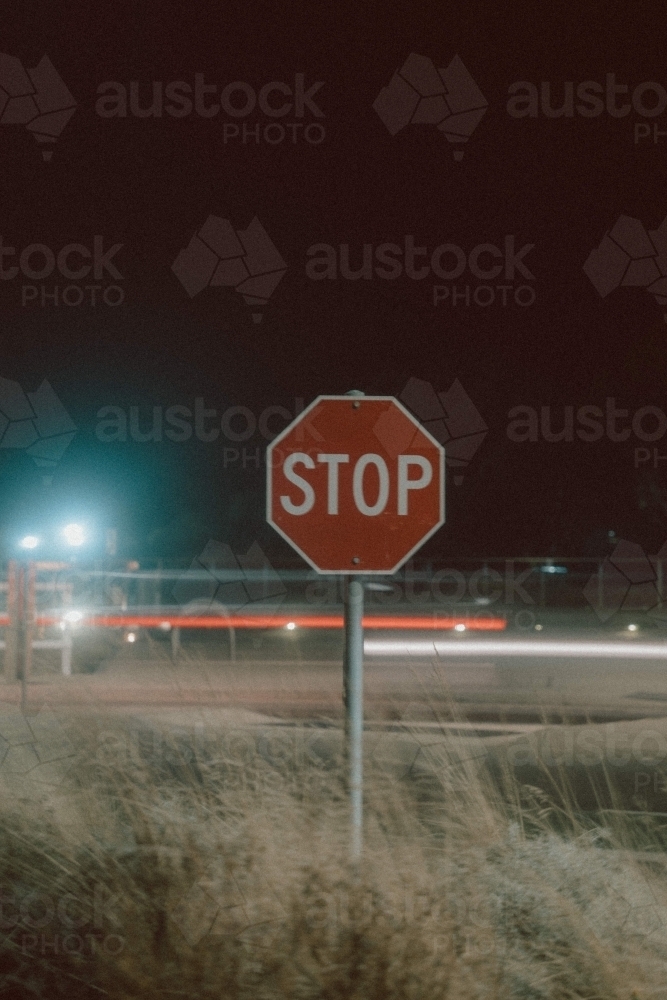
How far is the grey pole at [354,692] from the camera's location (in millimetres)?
4925

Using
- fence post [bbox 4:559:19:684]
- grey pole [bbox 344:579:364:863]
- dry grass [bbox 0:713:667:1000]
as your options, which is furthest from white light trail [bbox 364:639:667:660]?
grey pole [bbox 344:579:364:863]

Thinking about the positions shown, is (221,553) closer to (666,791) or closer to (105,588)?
(105,588)

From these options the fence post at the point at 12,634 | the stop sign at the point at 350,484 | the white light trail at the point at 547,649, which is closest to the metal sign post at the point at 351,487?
the stop sign at the point at 350,484

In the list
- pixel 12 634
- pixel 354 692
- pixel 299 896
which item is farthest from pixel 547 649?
pixel 299 896

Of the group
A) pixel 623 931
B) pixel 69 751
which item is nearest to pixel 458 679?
pixel 69 751

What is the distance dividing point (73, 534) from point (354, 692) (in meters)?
13.0

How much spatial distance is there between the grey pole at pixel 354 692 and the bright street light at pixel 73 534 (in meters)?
12.8

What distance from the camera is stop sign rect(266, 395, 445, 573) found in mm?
5145

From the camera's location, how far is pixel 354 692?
16.6 feet

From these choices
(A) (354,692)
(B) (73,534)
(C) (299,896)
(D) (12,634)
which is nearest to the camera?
(C) (299,896)

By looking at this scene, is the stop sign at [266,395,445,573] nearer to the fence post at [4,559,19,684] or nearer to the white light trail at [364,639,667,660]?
the white light trail at [364,639,667,660]

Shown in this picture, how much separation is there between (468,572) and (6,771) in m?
20.6

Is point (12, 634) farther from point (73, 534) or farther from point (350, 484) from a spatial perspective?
point (350, 484)

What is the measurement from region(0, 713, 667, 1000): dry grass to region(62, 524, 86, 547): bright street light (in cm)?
1167
